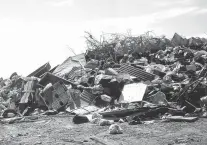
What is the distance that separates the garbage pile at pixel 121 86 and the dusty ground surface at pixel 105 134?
395 mm

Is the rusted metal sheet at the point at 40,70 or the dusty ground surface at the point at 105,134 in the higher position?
the rusted metal sheet at the point at 40,70

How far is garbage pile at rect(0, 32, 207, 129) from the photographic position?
894 cm

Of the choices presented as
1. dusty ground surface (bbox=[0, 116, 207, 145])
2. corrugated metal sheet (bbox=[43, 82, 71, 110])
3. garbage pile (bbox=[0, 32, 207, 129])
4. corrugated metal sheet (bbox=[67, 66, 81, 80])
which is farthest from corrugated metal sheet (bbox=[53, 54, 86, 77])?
dusty ground surface (bbox=[0, 116, 207, 145])

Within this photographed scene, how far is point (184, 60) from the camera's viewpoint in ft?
41.7

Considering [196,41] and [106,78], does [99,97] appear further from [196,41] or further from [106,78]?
[196,41]

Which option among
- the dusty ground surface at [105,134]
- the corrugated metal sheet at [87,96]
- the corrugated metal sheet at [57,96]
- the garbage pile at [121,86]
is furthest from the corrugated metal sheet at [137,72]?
the dusty ground surface at [105,134]

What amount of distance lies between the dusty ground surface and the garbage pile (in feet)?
1.29

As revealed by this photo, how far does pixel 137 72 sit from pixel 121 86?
3.30 feet

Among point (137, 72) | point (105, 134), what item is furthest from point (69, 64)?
point (105, 134)

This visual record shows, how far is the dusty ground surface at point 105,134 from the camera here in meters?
6.25

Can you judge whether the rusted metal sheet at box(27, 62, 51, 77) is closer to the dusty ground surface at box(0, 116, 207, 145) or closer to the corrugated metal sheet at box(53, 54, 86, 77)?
the corrugated metal sheet at box(53, 54, 86, 77)

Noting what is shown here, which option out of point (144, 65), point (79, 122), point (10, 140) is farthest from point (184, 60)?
point (10, 140)

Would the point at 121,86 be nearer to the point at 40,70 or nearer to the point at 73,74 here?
the point at 73,74

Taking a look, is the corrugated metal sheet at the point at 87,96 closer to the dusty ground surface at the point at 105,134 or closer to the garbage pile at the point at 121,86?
the garbage pile at the point at 121,86
